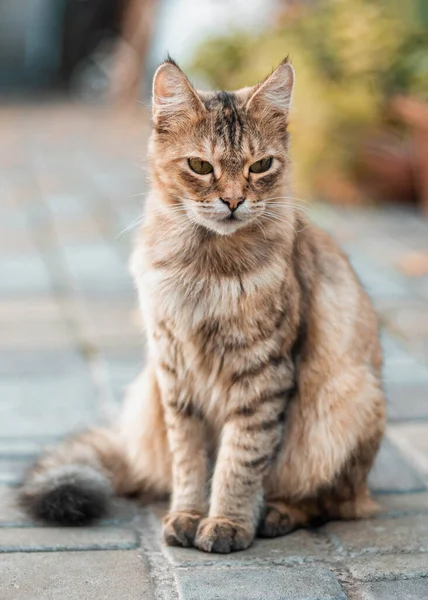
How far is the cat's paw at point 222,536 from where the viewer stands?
267 cm

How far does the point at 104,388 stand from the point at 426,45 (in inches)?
197

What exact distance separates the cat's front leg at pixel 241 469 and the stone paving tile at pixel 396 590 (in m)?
0.40

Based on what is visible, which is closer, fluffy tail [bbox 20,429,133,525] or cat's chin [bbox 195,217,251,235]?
cat's chin [bbox 195,217,251,235]

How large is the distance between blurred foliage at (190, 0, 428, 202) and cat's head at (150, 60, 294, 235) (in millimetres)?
4673

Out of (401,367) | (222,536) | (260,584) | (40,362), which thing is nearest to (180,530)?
(222,536)

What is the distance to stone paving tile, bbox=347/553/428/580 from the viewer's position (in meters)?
2.54

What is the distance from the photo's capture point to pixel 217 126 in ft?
8.71

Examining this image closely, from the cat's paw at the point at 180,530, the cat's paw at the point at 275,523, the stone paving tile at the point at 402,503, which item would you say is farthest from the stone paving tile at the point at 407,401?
the cat's paw at the point at 180,530

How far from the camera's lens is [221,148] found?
2.62 meters

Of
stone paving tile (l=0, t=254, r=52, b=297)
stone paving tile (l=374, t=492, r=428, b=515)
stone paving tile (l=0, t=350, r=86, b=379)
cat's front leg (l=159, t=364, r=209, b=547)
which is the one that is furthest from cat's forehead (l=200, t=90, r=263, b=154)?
stone paving tile (l=0, t=254, r=52, b=297)

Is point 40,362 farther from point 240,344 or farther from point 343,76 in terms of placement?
point 343,76

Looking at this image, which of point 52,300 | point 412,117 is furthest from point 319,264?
point 412,117

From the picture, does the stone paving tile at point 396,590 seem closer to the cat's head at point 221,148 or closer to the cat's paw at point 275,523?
the cat's paw at point 275,523

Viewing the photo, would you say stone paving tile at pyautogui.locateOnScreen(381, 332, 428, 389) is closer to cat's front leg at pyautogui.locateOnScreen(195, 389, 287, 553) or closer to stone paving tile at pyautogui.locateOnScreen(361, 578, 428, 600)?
cat's front leg at pyautogui.locateOnScreen(195, 389, 287, 553)
